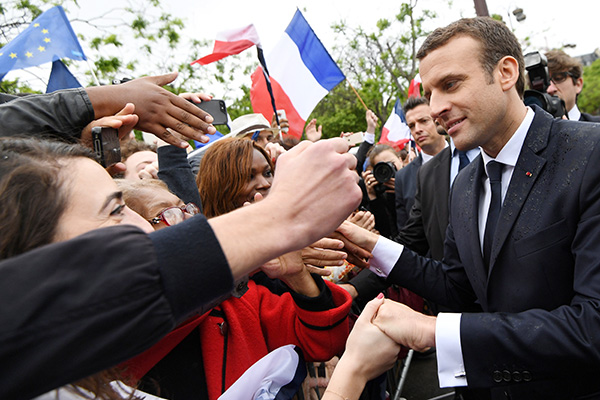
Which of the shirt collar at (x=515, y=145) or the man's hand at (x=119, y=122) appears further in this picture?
the shirt collar at (x=515, y=145)

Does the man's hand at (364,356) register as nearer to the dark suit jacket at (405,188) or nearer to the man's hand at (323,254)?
the man's hand at (323,254)

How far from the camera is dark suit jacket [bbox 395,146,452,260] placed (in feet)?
10.9

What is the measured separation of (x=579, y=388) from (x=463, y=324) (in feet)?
1.78

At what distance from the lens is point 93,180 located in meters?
1.11

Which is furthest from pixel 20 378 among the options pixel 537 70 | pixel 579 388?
pixel 537 70

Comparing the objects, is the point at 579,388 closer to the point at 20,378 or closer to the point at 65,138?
the point at 20,378

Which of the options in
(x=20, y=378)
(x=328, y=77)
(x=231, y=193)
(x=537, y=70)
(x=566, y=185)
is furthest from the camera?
(x=328, y=77)

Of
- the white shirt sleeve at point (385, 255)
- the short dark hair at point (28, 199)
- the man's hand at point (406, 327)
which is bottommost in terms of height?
the white shirt sleeve at point (385, 255)

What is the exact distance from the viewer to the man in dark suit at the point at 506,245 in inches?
58.6

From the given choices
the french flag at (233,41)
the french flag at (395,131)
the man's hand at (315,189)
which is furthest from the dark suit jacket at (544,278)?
the french flag at (395,131)

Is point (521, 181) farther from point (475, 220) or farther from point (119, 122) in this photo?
point (119, 122)

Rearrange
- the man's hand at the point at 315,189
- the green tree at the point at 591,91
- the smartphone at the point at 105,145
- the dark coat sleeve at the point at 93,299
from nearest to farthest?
1. the dark coat sleeve at the point at 93,299
2. the man's hand at the point at 315,189
3. the smartphone at the point at 105,145
4. the green tree at the point at 591,91

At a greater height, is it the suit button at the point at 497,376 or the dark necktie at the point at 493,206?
the dark necktie at the point at 493,206

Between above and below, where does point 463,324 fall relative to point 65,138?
below
